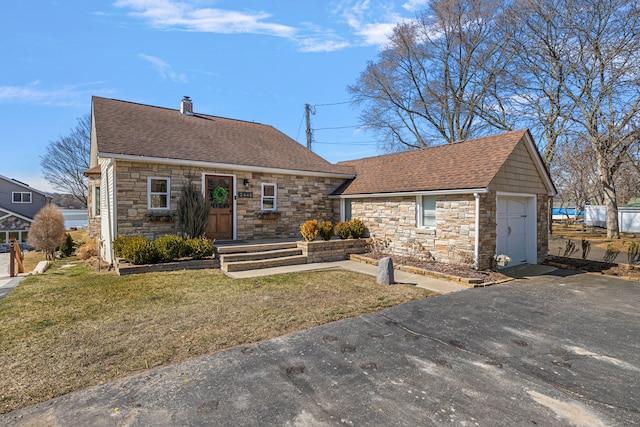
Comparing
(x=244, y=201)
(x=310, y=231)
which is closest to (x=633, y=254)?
(x=310, y=231)

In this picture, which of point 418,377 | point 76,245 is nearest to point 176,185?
point 418,377

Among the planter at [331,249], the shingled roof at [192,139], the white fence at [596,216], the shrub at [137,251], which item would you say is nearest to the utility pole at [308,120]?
Answer: the shingled roof at [192,139]

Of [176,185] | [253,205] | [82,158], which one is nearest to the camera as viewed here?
[176,185]

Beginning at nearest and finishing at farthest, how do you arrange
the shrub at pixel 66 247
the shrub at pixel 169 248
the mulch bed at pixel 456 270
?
the mulch bed at pixel 456 270 → the shrub at pixel 169 248 → the shrub at pixel 66 247

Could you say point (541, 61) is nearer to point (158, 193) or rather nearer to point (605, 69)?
point (605, 69)

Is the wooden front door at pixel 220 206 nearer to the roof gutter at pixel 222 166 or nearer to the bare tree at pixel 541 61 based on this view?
the roof gutter at pixel 222 166

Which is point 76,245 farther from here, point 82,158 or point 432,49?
point 432,49

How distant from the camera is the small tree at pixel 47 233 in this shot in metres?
15.6

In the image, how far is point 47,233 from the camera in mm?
15664

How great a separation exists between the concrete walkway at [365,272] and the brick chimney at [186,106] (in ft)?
32.3

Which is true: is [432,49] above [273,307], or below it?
above

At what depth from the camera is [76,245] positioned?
18.2m

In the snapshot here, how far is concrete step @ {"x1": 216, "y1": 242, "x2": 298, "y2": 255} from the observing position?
10.00 metres

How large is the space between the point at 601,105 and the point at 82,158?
41.6 metres
